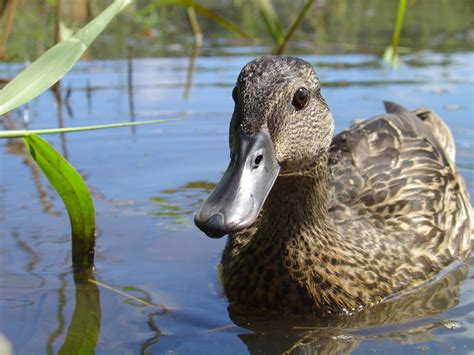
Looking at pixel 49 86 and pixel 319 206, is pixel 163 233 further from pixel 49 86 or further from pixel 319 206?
pixel 49 86

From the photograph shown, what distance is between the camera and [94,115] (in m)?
7.80

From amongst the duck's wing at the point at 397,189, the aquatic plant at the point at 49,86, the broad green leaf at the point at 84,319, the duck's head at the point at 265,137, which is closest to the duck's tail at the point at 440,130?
the duck's wing at the point at 397,189

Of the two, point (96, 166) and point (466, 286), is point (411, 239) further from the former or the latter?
point (96, 166)

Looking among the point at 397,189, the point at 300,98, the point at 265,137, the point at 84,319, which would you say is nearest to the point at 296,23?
the point at 397,189

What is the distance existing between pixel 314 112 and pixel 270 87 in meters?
0.42

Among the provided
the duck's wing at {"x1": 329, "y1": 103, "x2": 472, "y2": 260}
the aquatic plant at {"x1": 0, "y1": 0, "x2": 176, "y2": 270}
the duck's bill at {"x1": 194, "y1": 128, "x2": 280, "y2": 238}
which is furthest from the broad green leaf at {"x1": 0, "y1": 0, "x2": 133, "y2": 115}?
the duck's wing at {"x1": 329, "y1": 103, "x2": 472, "y2": 260}

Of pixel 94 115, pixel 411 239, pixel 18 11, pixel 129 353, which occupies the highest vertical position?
pixel 18 11

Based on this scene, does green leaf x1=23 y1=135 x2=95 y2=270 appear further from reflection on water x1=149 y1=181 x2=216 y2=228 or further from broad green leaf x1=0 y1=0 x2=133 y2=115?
reflection on water x1=149 y1=181 x2=216 y2=228

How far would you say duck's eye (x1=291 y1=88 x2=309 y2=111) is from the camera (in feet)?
12.2

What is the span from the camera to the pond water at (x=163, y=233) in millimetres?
3703

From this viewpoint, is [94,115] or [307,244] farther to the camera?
[94,115]

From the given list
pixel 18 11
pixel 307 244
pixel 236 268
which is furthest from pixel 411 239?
pixel 18 11

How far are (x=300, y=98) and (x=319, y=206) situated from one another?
0.71m

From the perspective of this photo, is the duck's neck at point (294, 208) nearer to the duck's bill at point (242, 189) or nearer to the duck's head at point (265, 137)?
the duck's head at point (265, 137)
